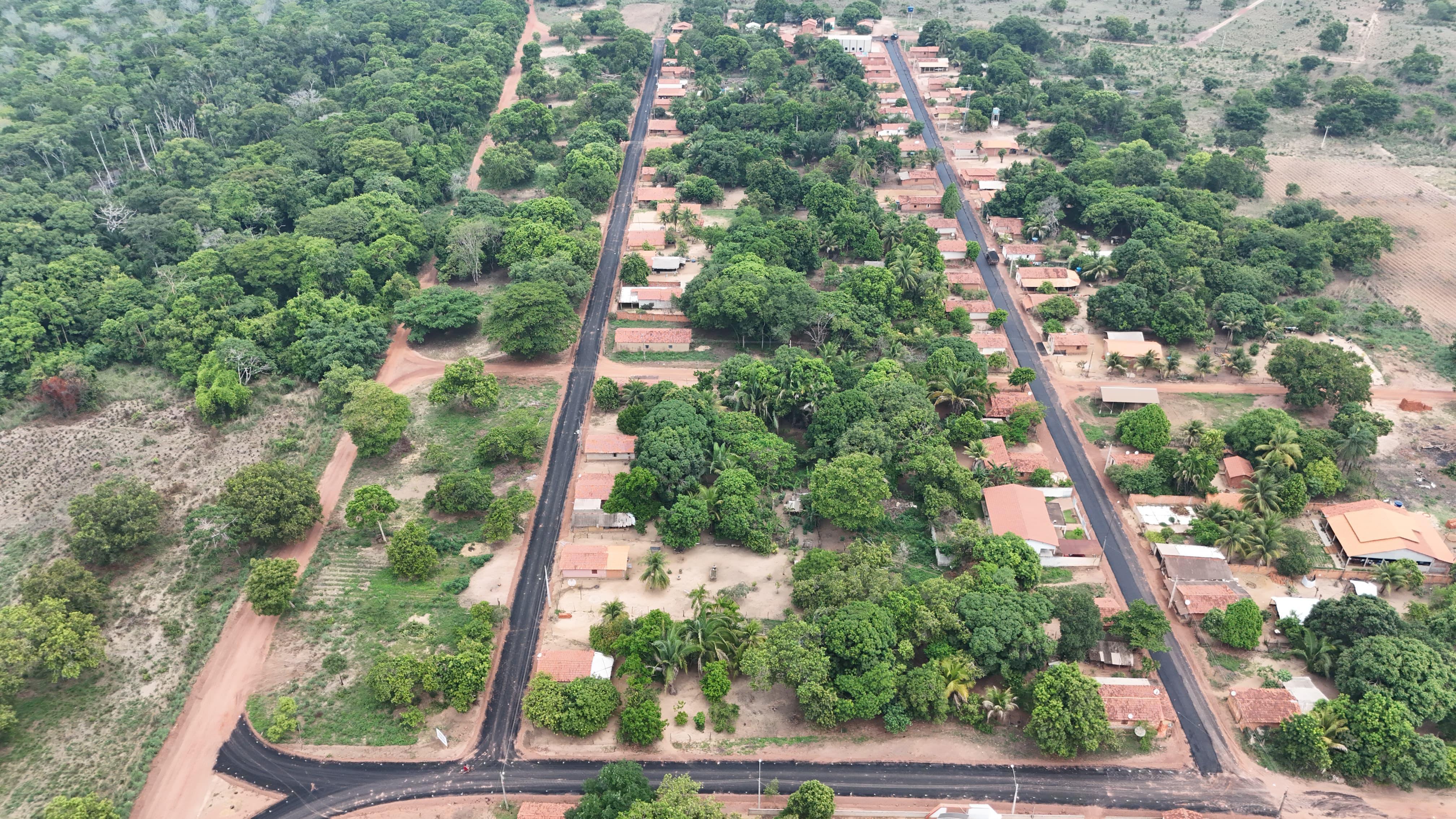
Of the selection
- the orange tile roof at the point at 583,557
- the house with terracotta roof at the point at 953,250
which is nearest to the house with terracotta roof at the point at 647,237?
the house with terracotta roof at the point at 953,250

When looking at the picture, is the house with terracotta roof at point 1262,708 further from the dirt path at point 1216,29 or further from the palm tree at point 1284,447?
the dirt path at point 1216,29

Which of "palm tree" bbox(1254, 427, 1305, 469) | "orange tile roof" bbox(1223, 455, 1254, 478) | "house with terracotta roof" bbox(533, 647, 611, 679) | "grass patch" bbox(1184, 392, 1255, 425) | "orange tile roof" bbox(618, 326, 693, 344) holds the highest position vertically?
"palm tree" bbox(1254, 427, 1305, 469)

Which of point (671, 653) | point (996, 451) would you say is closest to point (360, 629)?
point (671, 653)

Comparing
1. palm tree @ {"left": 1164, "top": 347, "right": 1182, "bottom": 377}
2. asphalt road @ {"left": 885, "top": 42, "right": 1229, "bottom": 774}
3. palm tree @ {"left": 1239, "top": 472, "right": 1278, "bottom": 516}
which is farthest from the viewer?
palm tree @ {"left": 1164, "top": 347, "right": 1182, "bottom": 377}

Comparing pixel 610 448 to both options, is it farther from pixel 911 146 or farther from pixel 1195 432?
pixel 911 146

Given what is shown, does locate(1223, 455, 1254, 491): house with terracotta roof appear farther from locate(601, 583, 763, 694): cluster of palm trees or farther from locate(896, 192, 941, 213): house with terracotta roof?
locate(896, 192, 941, 213): house with terracotta roof

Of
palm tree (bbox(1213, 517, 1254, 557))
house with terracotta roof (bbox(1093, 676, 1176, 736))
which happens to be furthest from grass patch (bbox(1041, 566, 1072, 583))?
palm tree (bbox(1213, 517, 1254, 557))
